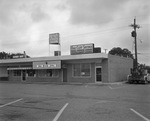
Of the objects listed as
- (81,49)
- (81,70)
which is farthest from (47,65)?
(81,49)

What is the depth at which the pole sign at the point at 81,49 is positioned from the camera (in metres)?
34.0

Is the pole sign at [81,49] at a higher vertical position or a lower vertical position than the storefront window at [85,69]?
higher

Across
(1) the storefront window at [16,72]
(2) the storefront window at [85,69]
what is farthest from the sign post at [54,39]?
(2) the storefront window at [85,69]

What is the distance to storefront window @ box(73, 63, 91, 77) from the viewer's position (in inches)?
1287

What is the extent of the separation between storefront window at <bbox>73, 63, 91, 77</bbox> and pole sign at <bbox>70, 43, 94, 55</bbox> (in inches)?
88.7

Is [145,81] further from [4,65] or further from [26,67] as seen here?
[4,65]

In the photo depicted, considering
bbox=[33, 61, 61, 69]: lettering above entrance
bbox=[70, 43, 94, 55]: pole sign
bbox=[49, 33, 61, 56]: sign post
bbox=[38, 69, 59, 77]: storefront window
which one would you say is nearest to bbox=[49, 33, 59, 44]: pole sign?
bbox=[49, 33, 61, 56]: sign post

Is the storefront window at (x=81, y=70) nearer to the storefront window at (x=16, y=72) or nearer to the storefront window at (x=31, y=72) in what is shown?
the storefront window at (x=31, y=72)

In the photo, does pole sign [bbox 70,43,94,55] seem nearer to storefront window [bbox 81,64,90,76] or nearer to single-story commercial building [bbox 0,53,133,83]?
single-story commercial building [bbox 0,53,133,83]

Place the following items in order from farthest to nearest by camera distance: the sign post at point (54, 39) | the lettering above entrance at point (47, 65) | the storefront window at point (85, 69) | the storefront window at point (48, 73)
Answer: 1. the sign post at point (54, 39)
2. the storefront window at point (48, 73)
3. the lettering above entrance at point (47, 65)
4. the storefront window at point (85, 69)

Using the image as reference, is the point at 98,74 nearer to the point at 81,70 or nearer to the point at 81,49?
the point at 81,70

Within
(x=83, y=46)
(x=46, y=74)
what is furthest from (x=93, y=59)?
(x=46, y=74)

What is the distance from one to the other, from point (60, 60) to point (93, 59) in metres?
5.53

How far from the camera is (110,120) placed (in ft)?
25.2
